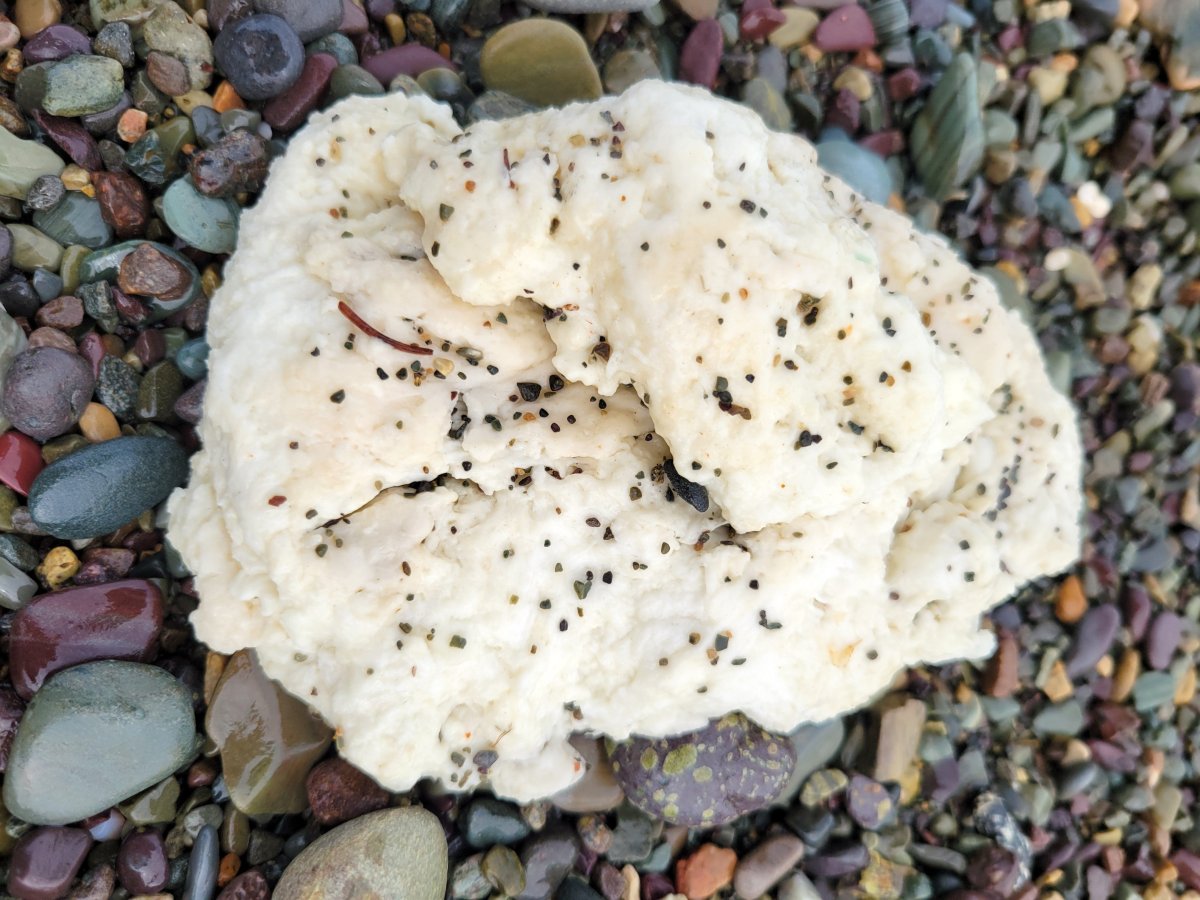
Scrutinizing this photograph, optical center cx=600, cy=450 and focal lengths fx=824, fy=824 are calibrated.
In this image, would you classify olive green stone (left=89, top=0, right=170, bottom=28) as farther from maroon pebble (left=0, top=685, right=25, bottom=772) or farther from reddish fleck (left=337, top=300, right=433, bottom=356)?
maroon pebble (left=0, top=685, right=25, bottom=772)

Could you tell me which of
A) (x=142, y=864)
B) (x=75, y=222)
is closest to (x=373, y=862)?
(x=142, y=864)

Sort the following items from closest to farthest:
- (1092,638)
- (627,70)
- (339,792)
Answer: (339,792)
(627,70)
(1092,638)

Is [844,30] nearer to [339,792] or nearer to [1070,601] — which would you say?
[1070,601]

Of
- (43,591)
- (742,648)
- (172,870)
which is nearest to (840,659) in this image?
(742,648)

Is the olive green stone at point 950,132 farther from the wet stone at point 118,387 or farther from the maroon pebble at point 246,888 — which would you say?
the maroon pebble at point 246,888

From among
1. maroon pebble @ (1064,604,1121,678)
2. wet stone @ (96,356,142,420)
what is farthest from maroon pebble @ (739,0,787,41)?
maroon pebble @ (1064,604,1121,678)

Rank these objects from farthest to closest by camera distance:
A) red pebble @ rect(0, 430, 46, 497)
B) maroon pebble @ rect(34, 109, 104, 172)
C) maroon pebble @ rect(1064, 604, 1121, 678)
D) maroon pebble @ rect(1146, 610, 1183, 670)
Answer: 1. maroon pebble @ rect(1146, 610, 1183, 670)
2. maroon pebble @ rect(1064, 604, 1121, 678)
3. maroon pebble @ rect(34, 109, 104, 172)
4. red pebble @ rect(0, 430, 46, 497)
